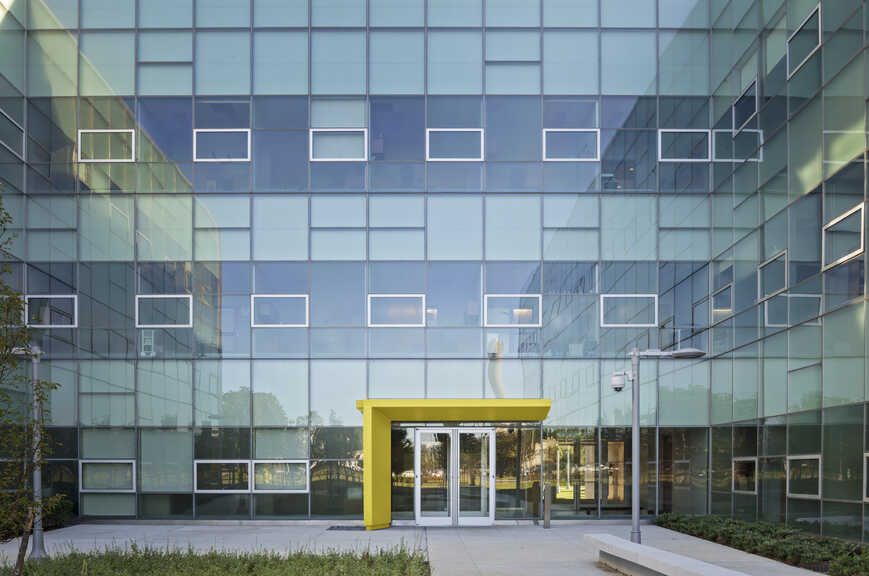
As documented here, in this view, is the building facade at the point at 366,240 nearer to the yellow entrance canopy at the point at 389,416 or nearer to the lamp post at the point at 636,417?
the yellow entrance canopy at the point at 389,416

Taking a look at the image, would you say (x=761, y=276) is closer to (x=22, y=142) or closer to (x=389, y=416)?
(x=389, y=416)

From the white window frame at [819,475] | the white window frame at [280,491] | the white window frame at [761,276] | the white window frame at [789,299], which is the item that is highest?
the white window frame at [761,276]

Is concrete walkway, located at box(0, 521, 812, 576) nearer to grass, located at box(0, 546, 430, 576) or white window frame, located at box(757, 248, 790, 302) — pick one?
grass, located at box(0, 546, 430, 576)

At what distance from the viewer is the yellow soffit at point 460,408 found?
62.8ft

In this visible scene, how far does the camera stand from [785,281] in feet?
55.0

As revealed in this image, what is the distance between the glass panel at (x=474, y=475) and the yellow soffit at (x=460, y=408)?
2.58 feet

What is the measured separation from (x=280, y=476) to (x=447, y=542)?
581cm

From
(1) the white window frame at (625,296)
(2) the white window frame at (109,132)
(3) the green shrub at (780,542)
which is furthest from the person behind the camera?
(2) the white window frame at (109,132)

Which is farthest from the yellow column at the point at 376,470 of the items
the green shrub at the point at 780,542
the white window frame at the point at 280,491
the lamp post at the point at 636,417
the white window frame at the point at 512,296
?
the green shrub at the point at 780,542

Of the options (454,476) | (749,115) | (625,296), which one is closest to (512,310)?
(625,296)

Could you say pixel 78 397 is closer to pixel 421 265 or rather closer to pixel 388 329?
pixel 388 329

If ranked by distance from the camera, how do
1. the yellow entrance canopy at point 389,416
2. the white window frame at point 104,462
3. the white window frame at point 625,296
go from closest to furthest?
1. the yellow entrance canopy at point 389,416
2. the white window frame at point 104,462
3. the white window frame at point 625,296

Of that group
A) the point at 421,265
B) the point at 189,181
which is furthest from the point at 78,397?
the point at 421,265

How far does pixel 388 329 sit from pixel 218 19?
9.85 metres
